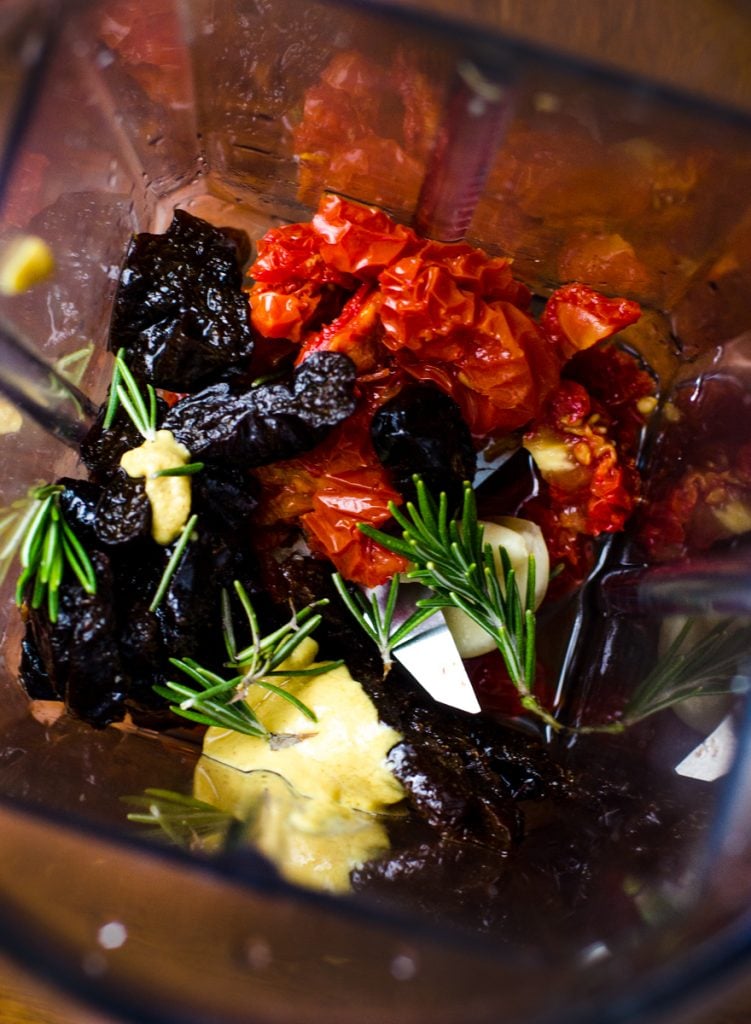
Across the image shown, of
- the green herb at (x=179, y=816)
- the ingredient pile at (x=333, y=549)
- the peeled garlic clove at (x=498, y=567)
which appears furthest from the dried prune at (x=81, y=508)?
the peeled garlic clove at (x=498, y=567)

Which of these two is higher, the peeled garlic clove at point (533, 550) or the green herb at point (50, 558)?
the green herb at point (50, 558)

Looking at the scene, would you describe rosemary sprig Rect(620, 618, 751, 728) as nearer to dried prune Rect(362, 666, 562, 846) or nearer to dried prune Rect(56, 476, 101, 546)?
dried prune Rect(362, 666, 562, 846)

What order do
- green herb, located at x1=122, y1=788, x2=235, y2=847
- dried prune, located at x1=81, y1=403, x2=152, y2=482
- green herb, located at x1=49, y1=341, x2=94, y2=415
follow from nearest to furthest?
green herb, located at x1=122, y1=788, x2=235, y2=847 → dried prune, located at x1=81, y1=403, x2=152, y2=482 → green herb, located at x1=49, y1=341, x2=94, y2=415

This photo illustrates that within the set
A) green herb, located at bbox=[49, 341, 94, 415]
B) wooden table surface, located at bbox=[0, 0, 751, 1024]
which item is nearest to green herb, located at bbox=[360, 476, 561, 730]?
green herb, located at bbox=[49, 341, 94, 415]

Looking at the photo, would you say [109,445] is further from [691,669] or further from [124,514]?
[691,669]

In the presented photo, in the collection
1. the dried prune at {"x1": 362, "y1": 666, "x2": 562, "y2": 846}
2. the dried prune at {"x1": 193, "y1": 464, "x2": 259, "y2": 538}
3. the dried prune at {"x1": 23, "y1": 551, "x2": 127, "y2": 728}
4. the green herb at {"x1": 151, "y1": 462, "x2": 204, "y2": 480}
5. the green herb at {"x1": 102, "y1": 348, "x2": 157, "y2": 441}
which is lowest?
the dried prune at {"x1": 362, "y1": 666, "x2": 562, "y2": 846}

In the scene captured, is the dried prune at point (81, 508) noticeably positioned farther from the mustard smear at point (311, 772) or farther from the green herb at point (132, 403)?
the mustard smear at point (311, 772)

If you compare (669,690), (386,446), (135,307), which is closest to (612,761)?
(669,690)
